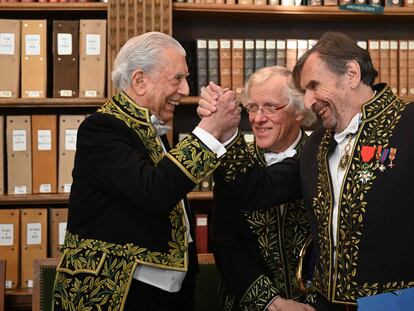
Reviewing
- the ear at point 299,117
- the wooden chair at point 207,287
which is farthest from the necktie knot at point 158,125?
the wooden chair at point 207,287

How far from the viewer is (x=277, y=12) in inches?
138

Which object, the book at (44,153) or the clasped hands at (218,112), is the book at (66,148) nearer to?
the book at (44,153)

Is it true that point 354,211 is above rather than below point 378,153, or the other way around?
below

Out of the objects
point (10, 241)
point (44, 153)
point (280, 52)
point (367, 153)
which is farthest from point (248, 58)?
point (367, 153)

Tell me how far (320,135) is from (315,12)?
162cm

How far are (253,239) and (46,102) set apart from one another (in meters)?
1.58

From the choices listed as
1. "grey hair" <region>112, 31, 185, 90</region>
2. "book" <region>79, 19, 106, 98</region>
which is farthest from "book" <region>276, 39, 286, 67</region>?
"grey hair" <region>112, 31, 185, 90</region>

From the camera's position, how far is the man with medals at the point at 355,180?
1735 mm

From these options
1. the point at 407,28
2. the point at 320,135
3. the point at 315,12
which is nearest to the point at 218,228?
the point at 320,135

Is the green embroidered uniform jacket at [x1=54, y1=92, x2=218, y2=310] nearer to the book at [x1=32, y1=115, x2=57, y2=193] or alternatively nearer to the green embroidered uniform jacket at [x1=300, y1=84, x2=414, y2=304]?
the green embroidered uniform jacket at [x1=300, y1=84, x2=414, y2=304]

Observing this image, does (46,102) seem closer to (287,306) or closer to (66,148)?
(66,148)

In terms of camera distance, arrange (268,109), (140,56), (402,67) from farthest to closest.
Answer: (402,67), (268,109), (140,56)

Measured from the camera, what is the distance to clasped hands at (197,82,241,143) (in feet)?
6.08

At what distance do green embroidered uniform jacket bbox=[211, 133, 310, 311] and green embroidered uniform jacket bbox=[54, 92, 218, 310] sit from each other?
276 millimetres
